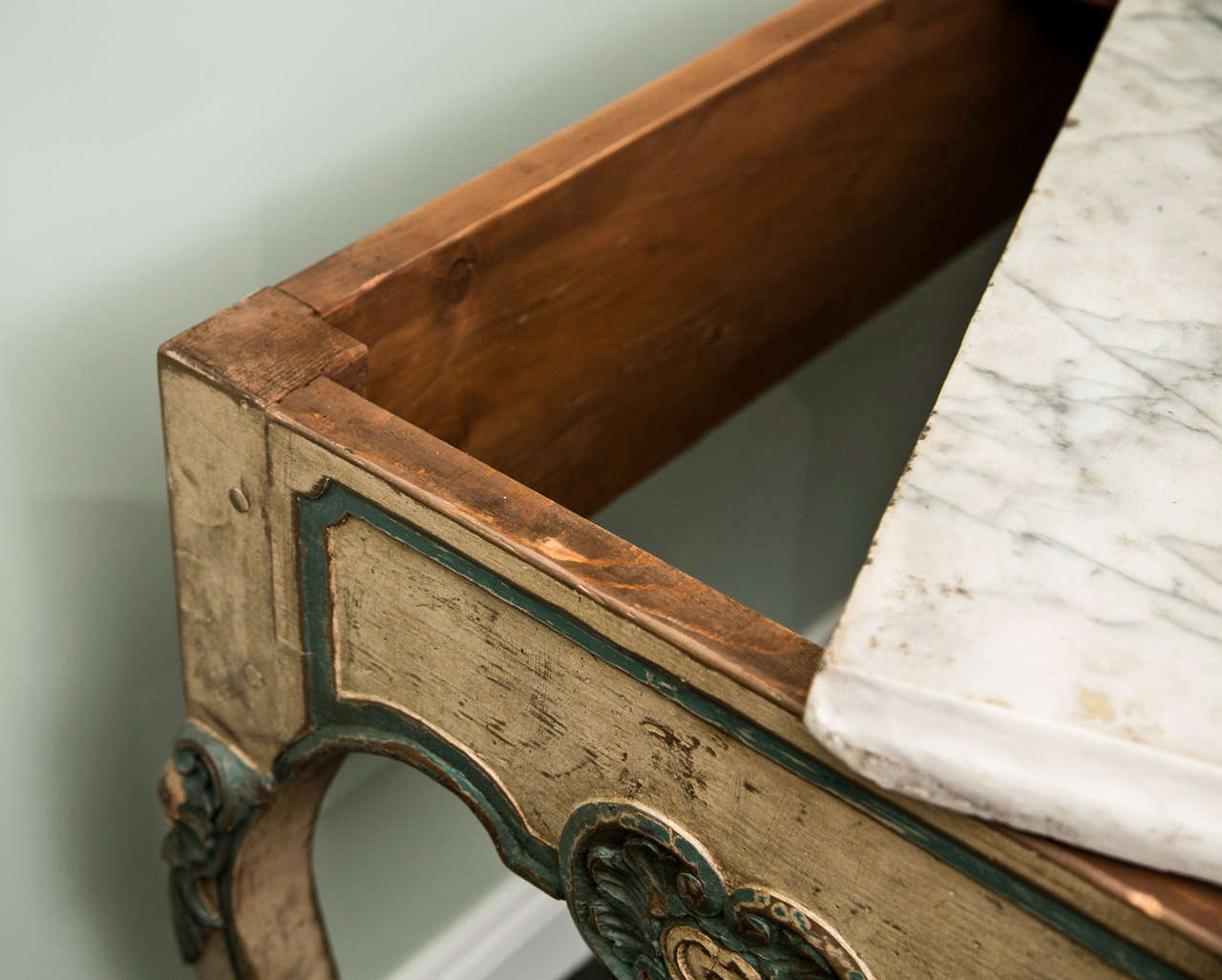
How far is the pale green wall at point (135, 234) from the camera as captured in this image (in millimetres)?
787

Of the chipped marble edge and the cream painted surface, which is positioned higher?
the chipped marble edge

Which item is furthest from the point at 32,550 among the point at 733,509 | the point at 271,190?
the point at 733,509

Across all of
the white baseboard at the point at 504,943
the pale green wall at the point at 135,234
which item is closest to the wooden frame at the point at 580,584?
the pale green wall at the point at 135,234

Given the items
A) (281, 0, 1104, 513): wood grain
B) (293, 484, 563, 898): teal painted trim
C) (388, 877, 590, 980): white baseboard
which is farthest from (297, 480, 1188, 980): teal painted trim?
(388, 877, 590, 980): white baseboard

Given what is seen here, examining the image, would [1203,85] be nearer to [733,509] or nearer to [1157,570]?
[1157,570]

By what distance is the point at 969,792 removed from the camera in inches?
18.7

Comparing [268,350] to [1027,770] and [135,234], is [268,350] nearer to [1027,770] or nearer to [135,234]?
[135,234]

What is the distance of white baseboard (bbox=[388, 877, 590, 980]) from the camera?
4.34 ft

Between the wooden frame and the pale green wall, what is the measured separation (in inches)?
5.5

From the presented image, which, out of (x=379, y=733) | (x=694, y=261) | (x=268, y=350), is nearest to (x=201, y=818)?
(x=379, y=733)

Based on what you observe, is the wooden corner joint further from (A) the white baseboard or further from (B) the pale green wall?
(A) the white baseboard

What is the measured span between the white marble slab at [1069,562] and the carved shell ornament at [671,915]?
0.13 m

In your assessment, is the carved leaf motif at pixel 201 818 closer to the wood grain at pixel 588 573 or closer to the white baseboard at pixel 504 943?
the wood grain at pixel 588 573

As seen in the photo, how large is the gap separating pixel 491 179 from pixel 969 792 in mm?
478
